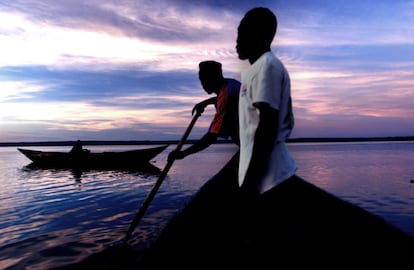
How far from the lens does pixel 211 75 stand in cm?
383

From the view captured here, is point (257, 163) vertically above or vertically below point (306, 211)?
above

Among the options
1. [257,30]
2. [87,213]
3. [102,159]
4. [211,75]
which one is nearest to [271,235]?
[257,30]

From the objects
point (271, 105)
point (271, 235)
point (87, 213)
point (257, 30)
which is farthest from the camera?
point (87, 213)

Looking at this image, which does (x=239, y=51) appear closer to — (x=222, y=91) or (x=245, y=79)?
(x=245, y=79)

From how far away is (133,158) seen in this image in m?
26.8

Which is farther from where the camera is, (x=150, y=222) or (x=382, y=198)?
(x=382, y=198)

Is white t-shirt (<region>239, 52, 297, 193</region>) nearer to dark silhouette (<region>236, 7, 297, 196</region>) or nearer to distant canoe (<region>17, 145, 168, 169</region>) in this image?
dark silhouette (<region>236, 7, 297, 196</region>)

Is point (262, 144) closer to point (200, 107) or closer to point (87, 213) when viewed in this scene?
point (200, 107)

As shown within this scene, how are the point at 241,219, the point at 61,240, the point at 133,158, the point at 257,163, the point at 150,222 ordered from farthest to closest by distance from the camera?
the point at 133,158, the point at 150,222, the point at 61,240, the point at 241,219, the point at 257,163

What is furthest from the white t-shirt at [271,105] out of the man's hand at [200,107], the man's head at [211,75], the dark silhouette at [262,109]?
the man's hand at [200,107]

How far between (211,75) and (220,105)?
653 millimetres

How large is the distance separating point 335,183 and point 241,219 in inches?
747

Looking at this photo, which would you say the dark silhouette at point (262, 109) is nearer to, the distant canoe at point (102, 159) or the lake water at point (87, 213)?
the lake water at point (87, 213)

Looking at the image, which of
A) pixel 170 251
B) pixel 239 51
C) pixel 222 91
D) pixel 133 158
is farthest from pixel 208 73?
pixel 133 158
